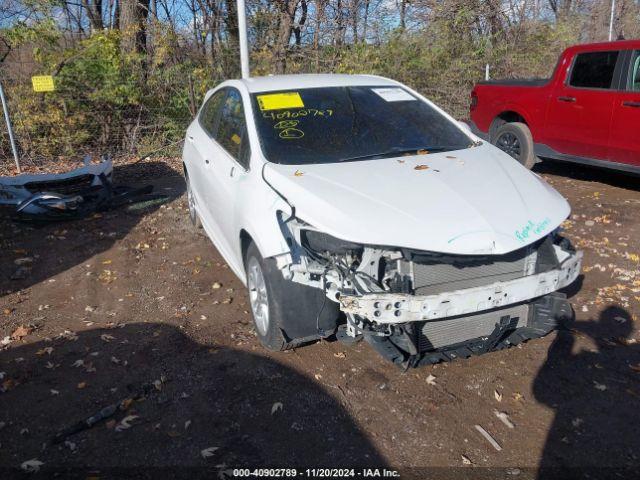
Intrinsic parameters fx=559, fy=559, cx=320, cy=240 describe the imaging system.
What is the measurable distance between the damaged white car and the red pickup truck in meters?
3.45

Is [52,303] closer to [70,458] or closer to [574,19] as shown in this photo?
[70,458]

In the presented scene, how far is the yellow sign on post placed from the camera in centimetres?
873

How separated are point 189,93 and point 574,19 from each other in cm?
1204

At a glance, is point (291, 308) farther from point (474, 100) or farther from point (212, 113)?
point (474, 100)

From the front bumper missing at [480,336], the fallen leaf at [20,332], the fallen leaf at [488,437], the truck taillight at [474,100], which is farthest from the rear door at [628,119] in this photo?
the fallen leaf at [20,332]

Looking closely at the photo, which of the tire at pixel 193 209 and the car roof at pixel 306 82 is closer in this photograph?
the car roof at pixel 306 82

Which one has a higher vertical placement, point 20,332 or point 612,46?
point 612,46

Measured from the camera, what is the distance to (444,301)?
9.70ft

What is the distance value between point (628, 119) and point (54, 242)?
676 cm

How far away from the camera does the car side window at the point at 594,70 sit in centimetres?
696

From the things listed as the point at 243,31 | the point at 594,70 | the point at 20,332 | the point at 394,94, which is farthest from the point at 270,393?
the point at 243,31

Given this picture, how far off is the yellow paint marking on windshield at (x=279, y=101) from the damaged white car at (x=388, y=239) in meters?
0.05

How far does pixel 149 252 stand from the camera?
5855mm

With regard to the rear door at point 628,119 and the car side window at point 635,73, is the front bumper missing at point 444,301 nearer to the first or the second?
the rear door at point 628,119
